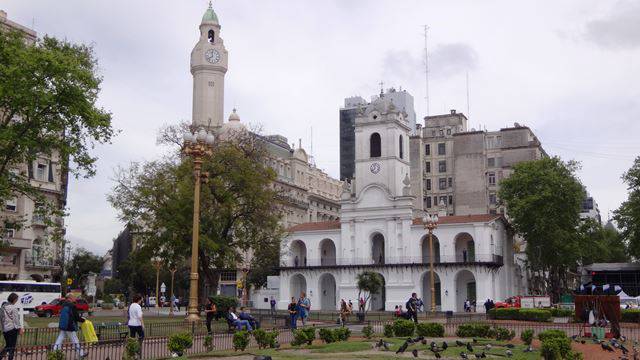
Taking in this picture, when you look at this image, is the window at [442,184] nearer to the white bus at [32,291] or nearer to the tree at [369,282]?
the tree at [369,282]

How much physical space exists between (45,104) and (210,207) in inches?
575

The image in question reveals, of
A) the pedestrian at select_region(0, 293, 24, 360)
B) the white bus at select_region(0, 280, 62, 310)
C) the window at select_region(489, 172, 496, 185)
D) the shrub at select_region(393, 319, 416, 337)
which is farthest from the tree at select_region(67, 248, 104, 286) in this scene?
the pedestrian at select_region(0, 293, 24, 360)

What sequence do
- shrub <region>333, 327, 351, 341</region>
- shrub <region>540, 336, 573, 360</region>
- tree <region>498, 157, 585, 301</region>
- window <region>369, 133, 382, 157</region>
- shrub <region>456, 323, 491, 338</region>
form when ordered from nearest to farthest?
shrub <region>540, 336, 573, 360</region>
shrub <region>333, 327, 351, 341</region>
shrub <region>456, 323, 491, 338</region>
tree <region>498, 157, 585, 301</region>
window <region>369, 133, 382, 157</region>

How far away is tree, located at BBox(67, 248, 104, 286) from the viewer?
9131cm

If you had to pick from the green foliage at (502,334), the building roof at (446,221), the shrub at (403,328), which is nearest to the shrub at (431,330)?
the shrub at (403,328)

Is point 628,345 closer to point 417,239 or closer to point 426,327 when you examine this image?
point 426,327

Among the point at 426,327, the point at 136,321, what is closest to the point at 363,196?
the point at 426,327

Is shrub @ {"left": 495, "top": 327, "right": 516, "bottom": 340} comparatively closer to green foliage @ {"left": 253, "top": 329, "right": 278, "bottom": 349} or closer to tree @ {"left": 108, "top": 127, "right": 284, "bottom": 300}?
green foliage @ {"left": 253, "top": 329, "right": 278, "bottom": 349}

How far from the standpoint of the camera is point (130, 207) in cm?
4147

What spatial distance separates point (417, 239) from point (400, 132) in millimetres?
11417

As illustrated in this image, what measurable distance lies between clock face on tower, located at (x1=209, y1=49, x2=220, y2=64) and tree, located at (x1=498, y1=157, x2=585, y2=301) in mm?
39914

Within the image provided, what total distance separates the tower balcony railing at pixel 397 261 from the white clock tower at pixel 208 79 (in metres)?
26.0

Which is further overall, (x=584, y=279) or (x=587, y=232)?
(x=584, y=279)

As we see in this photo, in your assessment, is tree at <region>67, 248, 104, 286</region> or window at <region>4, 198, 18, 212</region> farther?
tree at <region>67, 248, 104, 286</region>
